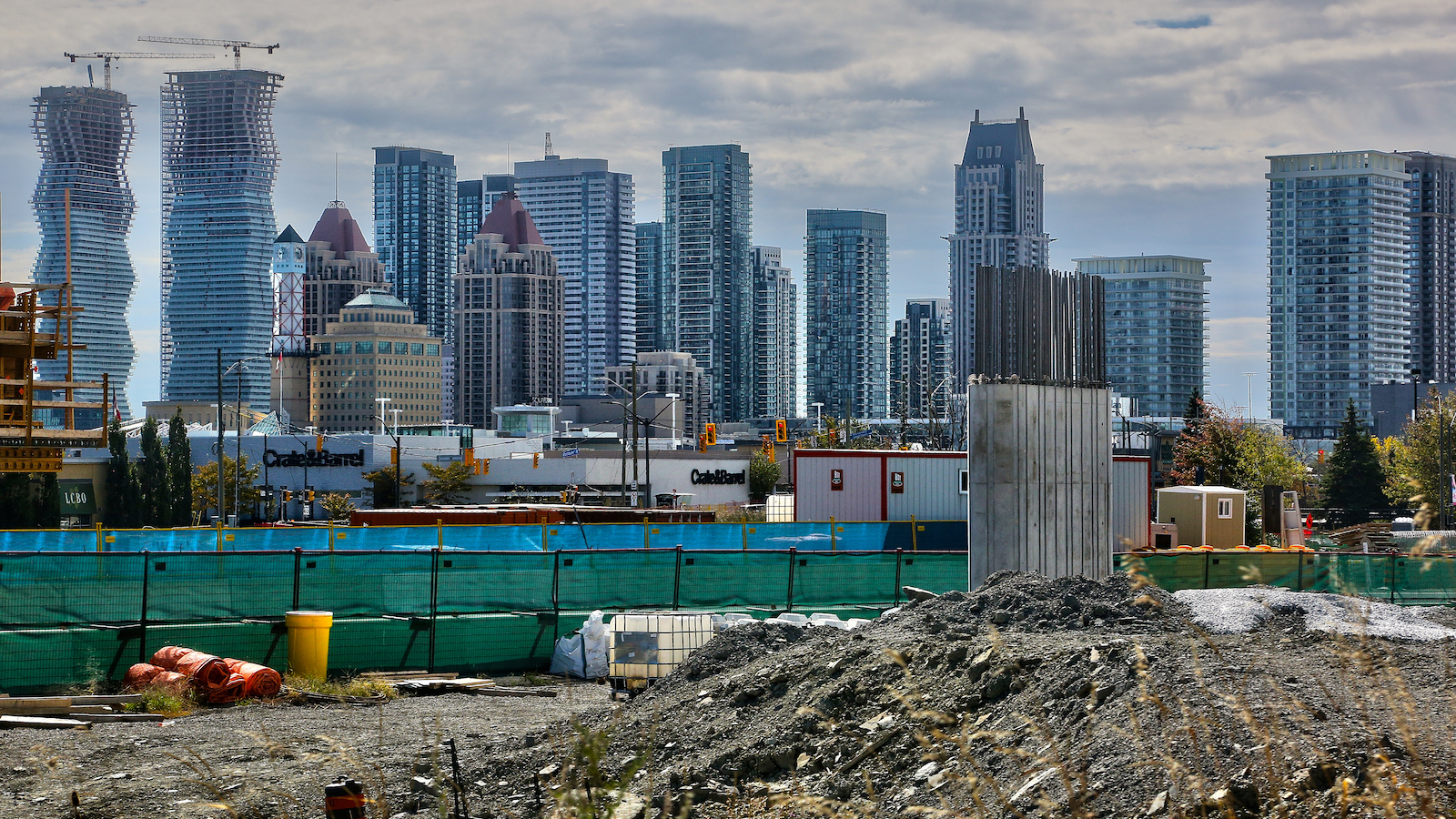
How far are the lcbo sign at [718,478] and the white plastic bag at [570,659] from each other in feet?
211

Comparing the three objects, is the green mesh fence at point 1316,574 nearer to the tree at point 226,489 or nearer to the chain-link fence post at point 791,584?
the chain-link fence post at point 791,584

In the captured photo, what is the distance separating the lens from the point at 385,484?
91375 mm

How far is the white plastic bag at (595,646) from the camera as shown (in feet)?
61.8

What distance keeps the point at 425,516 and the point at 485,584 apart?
26.7m

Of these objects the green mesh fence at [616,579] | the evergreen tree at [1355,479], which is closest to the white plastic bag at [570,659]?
the green mesh fence at [616,579]

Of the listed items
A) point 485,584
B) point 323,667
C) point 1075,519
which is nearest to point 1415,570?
point 1075,519

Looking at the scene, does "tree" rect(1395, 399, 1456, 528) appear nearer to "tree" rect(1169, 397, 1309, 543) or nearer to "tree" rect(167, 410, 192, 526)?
"tree" rect(1169, 397, 1309, 543)

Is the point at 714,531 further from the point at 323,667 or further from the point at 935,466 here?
the point at 323,667

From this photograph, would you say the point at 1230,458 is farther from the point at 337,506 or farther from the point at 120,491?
the point at 120,491

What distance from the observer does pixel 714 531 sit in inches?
1358

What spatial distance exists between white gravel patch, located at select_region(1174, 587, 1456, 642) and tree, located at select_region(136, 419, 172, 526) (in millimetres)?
64048

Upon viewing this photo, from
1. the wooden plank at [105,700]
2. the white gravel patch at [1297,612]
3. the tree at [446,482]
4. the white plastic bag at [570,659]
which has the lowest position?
the tree at [446,482]

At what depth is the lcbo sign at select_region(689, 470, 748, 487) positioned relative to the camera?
8425 centimetres

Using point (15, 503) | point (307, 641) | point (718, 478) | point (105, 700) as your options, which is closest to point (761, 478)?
point (718, 478)
